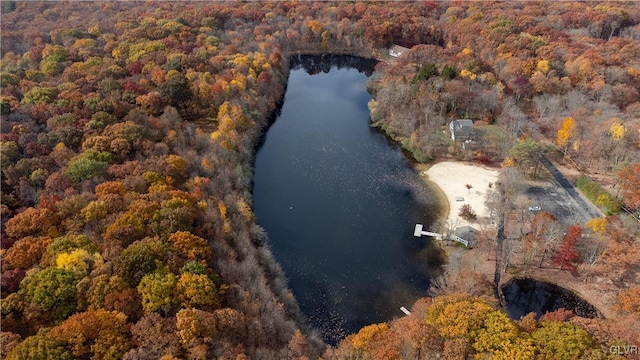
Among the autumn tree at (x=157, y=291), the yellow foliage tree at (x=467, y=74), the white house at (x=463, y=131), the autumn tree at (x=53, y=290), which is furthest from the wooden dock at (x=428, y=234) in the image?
the yellow foliage tree at (x=467, y=74)

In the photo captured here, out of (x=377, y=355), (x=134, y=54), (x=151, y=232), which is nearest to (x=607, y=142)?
(x=377, y=355)

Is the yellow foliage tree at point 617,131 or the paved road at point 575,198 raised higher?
the yellow foliage tree at point 617,131

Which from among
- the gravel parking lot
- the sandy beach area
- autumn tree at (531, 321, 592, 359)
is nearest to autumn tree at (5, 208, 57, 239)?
autumn tree at (531, 321, 592, 359)

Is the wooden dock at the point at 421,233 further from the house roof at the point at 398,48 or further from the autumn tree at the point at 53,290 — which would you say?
the house roof at the point at 398,48

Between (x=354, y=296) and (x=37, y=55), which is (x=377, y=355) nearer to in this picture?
(x=354, y=296)

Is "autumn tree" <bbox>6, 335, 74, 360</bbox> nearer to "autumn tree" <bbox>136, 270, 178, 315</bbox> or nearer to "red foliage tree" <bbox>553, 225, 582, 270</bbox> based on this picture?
"autumn tree" <bbox>136, 270, 178, 315</bbox>

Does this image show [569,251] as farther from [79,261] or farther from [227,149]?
[79,261]
